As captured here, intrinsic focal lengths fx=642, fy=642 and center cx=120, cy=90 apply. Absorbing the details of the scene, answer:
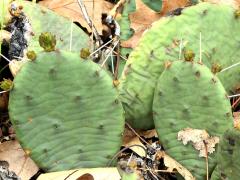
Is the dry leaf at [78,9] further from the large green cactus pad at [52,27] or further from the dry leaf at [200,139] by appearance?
the dry leaf at [200,139]

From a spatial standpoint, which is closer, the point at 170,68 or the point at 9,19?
the point at 170,68

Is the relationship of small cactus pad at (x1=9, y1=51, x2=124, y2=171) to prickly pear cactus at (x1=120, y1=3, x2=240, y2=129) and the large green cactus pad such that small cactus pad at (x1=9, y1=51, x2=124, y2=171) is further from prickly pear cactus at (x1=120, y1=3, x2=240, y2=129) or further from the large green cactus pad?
the large green cactus pad

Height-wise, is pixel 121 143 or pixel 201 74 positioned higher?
pixel 201 74

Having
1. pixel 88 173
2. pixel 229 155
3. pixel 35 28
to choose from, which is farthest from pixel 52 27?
pixel 229 155

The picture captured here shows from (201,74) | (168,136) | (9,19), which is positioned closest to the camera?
(201,74)

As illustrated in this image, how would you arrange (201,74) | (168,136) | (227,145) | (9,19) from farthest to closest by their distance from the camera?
1. (9,19)
2. (168,136)
3. (201,74)
4. (227,145)

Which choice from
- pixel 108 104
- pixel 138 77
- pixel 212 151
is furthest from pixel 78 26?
pixel 212 151

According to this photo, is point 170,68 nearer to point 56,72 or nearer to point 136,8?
point 56,72

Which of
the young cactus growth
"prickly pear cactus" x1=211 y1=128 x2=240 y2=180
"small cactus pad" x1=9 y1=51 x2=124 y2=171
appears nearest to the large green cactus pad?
the young cactus growth

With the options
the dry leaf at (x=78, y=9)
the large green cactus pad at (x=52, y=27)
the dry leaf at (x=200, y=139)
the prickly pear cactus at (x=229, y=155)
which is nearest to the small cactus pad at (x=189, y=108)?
the dry leaf at (x=200, y=139)
